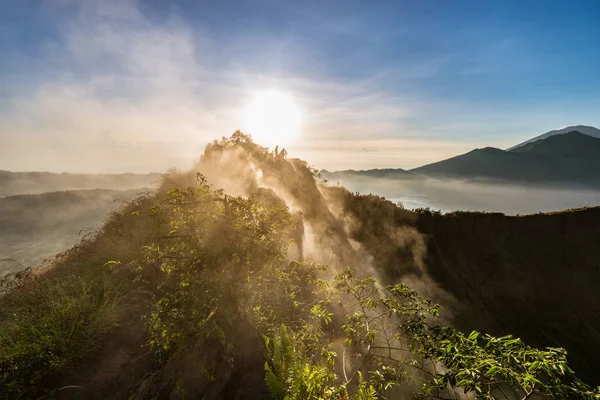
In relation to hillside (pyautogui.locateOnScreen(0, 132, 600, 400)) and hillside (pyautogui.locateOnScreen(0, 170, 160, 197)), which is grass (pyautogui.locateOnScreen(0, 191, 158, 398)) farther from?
hillside (pyautogui.locateOnScreen(0, 170, 160, 197))

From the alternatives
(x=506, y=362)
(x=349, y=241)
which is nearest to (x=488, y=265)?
(x=349, y=241)

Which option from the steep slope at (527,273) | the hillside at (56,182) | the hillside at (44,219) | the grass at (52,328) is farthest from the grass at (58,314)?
the hillside at (56,182)

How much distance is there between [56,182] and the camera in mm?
82625

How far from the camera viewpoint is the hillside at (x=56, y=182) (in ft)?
239

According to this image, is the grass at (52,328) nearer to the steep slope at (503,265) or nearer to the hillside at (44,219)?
the steep slope at (503,265)

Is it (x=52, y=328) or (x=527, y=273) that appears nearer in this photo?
(x=52, y=328)

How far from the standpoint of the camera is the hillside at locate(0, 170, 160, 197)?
239ft

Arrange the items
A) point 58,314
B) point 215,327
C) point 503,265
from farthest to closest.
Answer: point 503,265, point 58,314, point 215,327

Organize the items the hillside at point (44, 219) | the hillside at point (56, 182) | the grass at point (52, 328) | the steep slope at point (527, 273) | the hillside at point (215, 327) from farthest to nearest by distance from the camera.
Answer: the hillside at point (56, 182)
the hillside at point (44, 219)
the steep slope at point (527, 273)
the grass at point (52, 328)
the hillside at point (215, 327)

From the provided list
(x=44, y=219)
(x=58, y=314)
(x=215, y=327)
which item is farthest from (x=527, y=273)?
(x=44, y=219)

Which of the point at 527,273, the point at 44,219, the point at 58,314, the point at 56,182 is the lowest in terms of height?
the point at 527,273

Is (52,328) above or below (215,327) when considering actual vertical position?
below

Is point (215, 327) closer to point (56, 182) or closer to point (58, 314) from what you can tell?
point (58, 314)

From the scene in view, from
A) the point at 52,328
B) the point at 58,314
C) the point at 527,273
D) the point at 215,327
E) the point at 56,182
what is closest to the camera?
the point at 215,327
